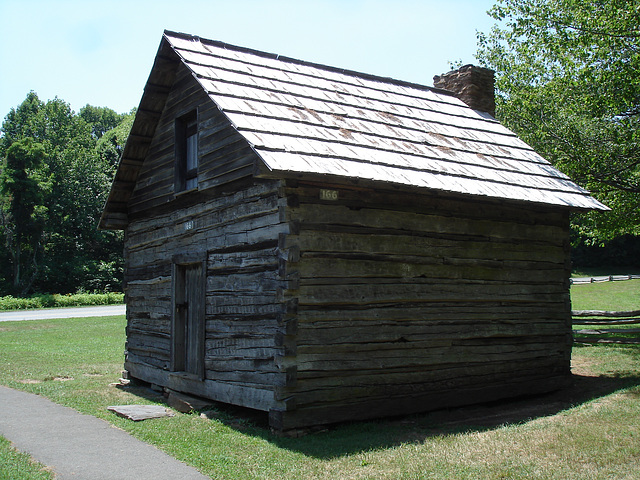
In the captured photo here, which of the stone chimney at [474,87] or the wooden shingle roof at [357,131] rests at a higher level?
the stone chimney at [474,87]

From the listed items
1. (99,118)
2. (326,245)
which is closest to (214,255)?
(326,245)

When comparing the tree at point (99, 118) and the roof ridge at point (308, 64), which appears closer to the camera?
the roof ridge at point (308, 64)

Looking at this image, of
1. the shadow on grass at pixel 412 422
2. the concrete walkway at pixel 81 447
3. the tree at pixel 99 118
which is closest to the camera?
the concrete walkway at pixel 81 447

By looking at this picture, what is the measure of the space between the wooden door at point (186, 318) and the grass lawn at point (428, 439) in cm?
85

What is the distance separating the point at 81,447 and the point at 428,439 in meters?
4.23


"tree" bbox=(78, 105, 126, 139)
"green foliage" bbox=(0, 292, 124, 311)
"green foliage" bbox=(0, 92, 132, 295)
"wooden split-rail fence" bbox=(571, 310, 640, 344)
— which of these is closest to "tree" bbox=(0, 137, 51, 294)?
"green foliage" bbox=(0, 92, 132, 295)

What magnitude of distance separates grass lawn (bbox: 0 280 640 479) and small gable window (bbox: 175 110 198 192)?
3.95 m

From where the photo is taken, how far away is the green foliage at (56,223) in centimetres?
3991

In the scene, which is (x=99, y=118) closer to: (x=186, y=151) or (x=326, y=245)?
(x=186, y=151)

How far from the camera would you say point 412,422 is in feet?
28.7

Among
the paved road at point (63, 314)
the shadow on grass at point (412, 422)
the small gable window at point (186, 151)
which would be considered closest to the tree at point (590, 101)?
the shadow on grass at point (412, 422)

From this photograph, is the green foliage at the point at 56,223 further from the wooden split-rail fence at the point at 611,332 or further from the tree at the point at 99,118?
the wooden split-rail fence at the point at 611,332

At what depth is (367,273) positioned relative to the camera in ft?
28.6

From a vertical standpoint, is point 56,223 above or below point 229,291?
above
